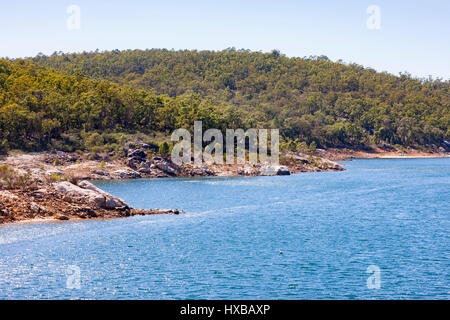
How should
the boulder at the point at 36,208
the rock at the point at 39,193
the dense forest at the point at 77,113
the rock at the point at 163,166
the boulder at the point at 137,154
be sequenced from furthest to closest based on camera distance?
the dense forest at the point at 77,113 < the boulder at the point at 137,154 < the rock at the point at 163,166 < the rock at the point at 39,193 < the boulder at the point at 36,208

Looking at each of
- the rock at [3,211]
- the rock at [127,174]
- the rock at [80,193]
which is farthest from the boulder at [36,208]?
the rock at [127,174]

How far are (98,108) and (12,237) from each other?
77.5m

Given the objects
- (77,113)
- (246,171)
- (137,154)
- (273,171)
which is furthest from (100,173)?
Answer: (273,171)

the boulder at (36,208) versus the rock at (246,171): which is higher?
the boulder at (36,208)

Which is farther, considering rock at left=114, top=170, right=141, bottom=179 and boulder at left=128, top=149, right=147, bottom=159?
boulder at left=128, top=149, right=147, bottom=159

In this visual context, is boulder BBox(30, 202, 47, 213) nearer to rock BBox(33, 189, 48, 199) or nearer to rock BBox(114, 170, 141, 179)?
rock BBox(33, 189, 48, 199)

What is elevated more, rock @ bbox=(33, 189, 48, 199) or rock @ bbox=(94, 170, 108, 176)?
rock @ bbox=(33, 189, 48, 199)

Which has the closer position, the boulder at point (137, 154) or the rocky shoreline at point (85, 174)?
the rocky shoreline at point (85, 174)

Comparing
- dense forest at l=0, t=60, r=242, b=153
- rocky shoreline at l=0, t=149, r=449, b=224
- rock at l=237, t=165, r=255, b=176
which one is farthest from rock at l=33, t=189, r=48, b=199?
rock at l=237, t=165, r=255, b=176

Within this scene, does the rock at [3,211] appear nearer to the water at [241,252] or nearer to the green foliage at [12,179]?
the water at [241,252]

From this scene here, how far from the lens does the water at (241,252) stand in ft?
90.9

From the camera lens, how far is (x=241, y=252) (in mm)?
36156

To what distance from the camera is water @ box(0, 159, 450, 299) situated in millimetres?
27703
